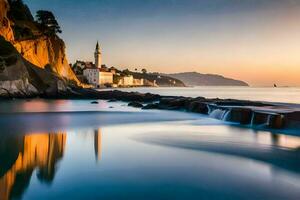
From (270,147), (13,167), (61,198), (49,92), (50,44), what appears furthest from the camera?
(50,44)

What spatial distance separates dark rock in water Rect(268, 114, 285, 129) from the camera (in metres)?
17.0

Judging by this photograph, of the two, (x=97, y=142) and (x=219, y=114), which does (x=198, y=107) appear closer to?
(x=219, y=114)

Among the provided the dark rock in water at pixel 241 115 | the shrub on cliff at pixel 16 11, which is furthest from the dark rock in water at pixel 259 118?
the shrub on cliff at pixel 16 11

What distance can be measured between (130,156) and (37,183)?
3779mm

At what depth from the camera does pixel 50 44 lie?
2495 inches

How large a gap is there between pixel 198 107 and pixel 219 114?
441cm

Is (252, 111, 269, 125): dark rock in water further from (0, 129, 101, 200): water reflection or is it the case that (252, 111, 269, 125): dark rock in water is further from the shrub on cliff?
the shrub on cliff

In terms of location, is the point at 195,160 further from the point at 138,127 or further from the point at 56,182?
the point at 138,127

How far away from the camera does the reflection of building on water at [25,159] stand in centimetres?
652

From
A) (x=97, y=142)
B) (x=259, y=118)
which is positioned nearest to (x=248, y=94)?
(x=259, y=118)

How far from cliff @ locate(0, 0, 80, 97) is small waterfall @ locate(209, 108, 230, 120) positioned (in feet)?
80.0

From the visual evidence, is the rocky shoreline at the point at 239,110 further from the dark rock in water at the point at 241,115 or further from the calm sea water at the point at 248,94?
the calm sea water at the point at 248,94

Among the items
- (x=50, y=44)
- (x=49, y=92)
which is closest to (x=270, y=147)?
(x=49, y=92)

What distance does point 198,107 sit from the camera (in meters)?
27.3
